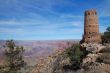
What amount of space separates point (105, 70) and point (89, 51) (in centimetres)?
1301

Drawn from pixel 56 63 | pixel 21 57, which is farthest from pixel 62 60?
pixel 21 57

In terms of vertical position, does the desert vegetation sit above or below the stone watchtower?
below

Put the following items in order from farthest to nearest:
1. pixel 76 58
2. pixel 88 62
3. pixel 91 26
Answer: pixel 91 26 < pixel 76 58 < pixel 88 62

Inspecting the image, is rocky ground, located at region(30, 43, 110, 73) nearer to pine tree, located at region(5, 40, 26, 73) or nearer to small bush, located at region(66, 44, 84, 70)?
small bush, located at region(66, 44, 84, 70)

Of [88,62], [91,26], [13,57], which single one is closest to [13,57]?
[13,57]

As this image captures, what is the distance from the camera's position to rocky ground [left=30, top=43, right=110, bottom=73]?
171ft

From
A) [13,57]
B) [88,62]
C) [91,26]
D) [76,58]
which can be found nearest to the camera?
[13,57]

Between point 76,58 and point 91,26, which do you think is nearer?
point 76,58

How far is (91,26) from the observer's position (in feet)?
222

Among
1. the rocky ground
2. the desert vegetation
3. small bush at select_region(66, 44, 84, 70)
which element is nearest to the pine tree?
the desert vegetation

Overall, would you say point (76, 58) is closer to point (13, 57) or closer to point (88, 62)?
point (88, 62)

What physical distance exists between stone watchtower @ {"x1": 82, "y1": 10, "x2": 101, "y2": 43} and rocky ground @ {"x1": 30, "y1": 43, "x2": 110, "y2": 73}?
2.72 meters

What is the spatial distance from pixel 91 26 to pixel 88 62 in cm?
1478

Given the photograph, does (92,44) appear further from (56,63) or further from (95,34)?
(56,63)
